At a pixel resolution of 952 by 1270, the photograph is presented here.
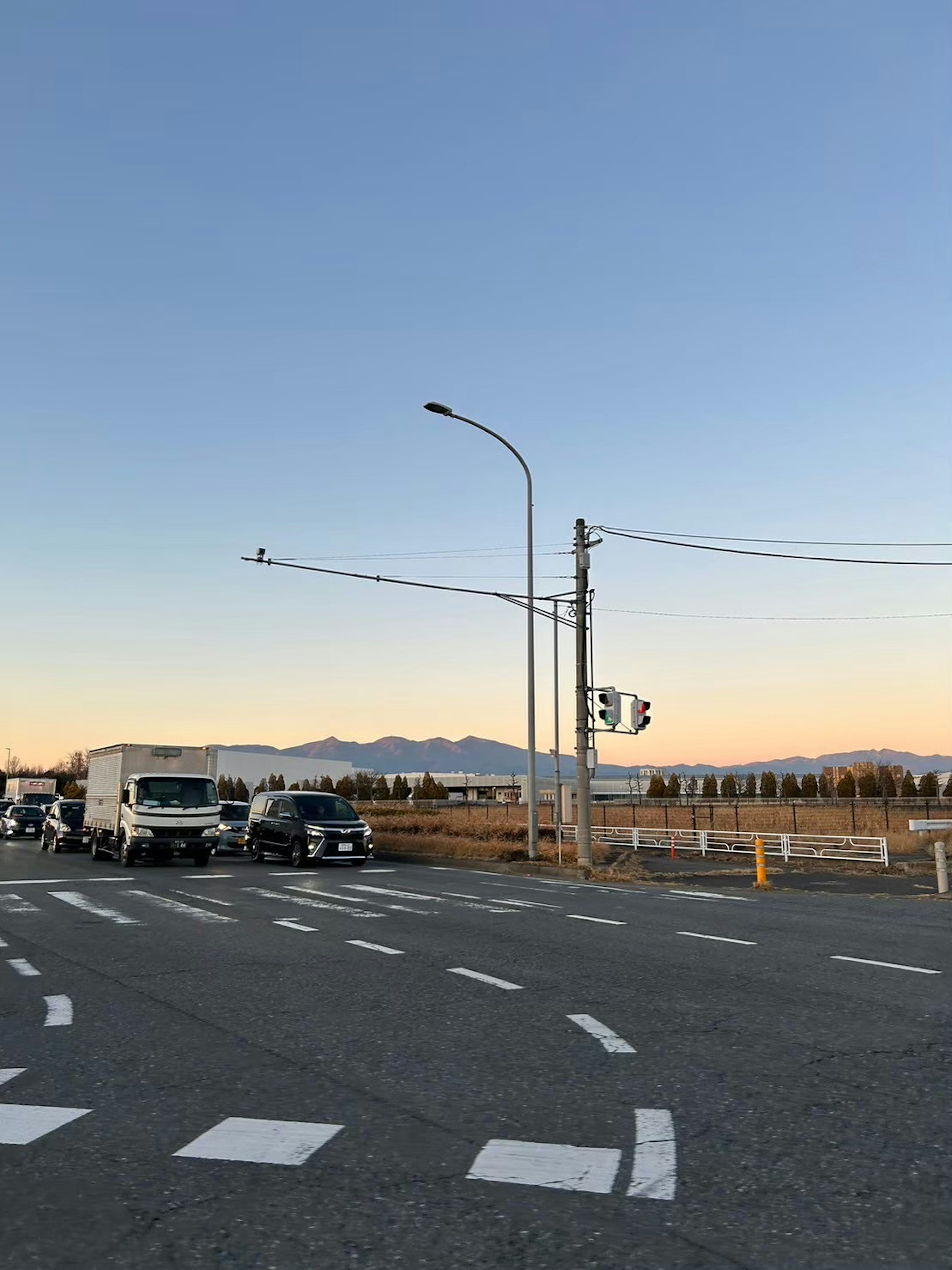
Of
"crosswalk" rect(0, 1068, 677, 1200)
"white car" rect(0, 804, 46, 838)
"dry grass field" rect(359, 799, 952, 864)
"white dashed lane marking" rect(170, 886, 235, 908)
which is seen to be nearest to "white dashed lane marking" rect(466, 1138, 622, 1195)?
"crosswalk" rect(0, 1068, 677, 1200)

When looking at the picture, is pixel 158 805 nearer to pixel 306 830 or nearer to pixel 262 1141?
pixel 306 830

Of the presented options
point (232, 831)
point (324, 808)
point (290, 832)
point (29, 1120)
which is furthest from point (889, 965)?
point (232, 831)

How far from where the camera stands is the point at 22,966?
10547mm

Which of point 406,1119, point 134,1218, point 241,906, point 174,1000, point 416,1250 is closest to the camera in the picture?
point 416,1250

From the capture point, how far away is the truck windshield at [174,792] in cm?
2786

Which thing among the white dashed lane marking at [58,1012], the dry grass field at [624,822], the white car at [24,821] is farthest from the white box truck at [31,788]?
the white dashed lane marking at [58,1012]

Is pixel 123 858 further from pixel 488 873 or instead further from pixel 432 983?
pixel 432 983

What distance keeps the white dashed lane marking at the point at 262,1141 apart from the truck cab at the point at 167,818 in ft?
76.6

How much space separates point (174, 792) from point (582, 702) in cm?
1076

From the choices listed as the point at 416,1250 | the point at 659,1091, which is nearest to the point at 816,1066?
the point at 659,1091

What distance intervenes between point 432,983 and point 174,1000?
2.12 metres

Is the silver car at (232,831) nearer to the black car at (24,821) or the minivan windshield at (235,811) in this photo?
the minivan windshield at (235,811)

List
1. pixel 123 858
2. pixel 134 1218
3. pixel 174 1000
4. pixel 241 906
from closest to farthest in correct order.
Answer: pixel 134 1218
pixel 174 1000
pixel 241 906
pixel 123 858

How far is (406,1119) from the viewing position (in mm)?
5242
